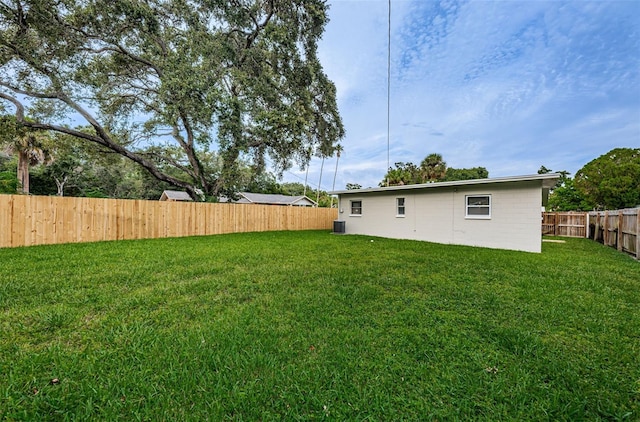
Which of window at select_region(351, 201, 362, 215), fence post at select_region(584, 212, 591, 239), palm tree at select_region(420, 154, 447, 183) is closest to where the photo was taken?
fence post at select_region(584, 212, 591, 239)

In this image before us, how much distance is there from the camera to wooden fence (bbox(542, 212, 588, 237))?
13102mm

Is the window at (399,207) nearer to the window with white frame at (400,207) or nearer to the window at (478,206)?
the window with white frame at (400,207)

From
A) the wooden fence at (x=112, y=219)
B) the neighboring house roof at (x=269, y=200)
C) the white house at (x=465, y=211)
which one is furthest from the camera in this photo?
the neighboring house roof at (x=269, y=200)

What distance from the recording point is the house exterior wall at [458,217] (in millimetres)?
8234

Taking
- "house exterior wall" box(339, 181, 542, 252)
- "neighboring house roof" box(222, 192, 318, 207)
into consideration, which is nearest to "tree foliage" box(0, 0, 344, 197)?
"house exterior wall" box(339, 181, 542, 252)

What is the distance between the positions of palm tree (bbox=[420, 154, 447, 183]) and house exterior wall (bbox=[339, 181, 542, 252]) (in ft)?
51.3

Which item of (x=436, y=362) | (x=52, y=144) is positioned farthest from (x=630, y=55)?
(x=52, y=144)

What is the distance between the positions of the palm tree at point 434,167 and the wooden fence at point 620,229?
47.0 feet

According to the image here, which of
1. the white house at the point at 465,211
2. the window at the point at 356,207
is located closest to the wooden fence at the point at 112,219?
the window at the point at 356,207

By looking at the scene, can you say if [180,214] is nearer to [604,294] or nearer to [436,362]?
[436,362]

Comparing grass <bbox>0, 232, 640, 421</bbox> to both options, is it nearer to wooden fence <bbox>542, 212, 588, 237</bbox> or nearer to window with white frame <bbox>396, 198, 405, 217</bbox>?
window with white frame <bbox>396, 198, 405, 217</bbox>

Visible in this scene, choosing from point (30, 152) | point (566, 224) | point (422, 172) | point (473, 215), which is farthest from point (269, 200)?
point (566, 224)

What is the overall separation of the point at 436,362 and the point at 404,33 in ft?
36.8

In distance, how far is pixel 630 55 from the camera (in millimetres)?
9383
